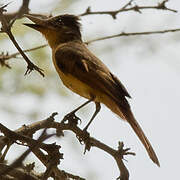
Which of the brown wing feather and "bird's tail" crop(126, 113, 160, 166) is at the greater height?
the brown wing feather

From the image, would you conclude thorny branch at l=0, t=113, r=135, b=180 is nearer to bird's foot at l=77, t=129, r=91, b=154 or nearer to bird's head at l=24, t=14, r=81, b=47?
bird's foot at l=77, t=129, r=91, b=154

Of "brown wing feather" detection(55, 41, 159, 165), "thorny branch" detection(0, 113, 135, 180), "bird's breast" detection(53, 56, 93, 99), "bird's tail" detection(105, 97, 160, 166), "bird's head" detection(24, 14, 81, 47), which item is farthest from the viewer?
"bird's head" detection(24, 14, 81, 47)

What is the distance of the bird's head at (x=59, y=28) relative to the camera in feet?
20.9

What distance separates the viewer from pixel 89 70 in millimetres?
5832

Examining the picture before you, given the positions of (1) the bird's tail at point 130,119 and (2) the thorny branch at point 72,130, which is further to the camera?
(1) the bird's tail at point 130,119

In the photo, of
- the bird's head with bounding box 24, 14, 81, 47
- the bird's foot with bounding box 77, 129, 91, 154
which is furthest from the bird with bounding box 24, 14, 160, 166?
the bird's foot with bounding box 77, 129, 91, 154

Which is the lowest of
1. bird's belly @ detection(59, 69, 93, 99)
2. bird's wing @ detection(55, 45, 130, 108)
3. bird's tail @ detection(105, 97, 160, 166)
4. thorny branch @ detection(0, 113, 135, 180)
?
thorny branch @ detection(0, 113, 135, 180)

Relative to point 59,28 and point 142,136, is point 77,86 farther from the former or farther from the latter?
point 59,28

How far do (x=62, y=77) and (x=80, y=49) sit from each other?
0.78 m

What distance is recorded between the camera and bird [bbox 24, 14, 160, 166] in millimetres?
5324

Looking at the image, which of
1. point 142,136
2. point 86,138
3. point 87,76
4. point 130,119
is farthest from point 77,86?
point 86,138

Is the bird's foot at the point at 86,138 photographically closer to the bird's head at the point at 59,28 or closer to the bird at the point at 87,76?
the bird at the point at 87,76

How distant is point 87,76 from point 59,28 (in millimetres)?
1290

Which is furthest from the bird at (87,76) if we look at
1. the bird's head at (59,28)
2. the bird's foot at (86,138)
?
the bird's foot at (86,138)
